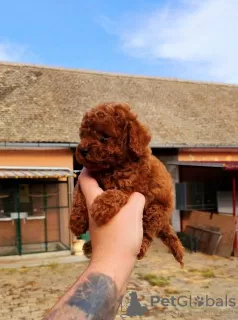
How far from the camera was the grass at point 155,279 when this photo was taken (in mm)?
9945

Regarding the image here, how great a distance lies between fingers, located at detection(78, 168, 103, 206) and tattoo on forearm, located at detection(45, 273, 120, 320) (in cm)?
51

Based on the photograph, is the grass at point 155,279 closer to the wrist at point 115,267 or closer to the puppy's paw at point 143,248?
the puppy's paw at point 143,248

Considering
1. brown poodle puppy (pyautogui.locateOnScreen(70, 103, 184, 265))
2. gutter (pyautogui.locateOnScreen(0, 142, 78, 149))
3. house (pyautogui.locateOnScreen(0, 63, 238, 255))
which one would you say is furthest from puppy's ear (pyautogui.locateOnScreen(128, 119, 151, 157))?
gutter (pyautogui.locateOnScreen(0, 142, 78, 149))

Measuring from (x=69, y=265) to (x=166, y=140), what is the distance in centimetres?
688

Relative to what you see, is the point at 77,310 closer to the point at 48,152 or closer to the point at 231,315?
the point at 231,315

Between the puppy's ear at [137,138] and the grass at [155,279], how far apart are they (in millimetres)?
8242

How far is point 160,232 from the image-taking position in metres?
2.68

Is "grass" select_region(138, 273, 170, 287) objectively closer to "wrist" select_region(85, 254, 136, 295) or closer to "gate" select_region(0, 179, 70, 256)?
"gate" select_region(0, 179, 70, 256)

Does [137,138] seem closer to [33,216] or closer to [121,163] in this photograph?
[121,163]

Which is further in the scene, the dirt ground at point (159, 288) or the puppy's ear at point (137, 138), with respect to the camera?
the dirt ground at point (159, 288)

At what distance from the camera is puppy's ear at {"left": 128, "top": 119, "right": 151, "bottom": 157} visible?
2.38 meters

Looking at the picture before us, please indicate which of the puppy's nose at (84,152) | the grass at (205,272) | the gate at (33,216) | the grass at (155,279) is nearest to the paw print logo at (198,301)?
the grass at (155,279)

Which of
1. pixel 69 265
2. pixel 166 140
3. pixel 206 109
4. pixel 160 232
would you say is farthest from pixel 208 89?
pixel 160 232

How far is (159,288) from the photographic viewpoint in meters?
9.59
